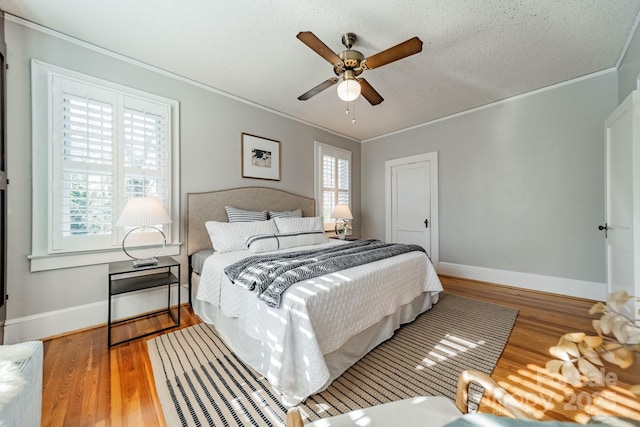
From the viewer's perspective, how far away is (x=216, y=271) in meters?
2.27

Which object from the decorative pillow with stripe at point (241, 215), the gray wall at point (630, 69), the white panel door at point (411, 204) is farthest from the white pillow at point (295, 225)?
the gray wall at point (630, 69)

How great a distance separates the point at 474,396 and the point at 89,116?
12.3 ft

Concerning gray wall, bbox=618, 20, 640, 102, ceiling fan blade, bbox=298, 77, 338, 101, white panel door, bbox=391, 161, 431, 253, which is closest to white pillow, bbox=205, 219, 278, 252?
ceiling fan blade, bbox=298, 77, 338, 101

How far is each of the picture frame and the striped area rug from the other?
207 centimetres

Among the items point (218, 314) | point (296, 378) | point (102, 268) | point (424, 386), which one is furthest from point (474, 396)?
point (102, 268)

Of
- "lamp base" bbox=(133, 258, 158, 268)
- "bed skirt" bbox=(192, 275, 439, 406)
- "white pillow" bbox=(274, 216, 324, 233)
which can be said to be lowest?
"bed skirt" bbox=(192, 275, 439, 406)

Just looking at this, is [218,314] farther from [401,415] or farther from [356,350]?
[401,415]

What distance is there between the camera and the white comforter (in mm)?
1503

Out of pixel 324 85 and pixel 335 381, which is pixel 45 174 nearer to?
pixel 324 85

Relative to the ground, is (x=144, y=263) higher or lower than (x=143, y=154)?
lower

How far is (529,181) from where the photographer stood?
3.47 metres

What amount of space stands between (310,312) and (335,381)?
23.2 inches

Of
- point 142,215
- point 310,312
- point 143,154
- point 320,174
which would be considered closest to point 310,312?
point 310,312

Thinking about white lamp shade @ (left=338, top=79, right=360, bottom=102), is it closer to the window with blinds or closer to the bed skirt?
the bed skirt
